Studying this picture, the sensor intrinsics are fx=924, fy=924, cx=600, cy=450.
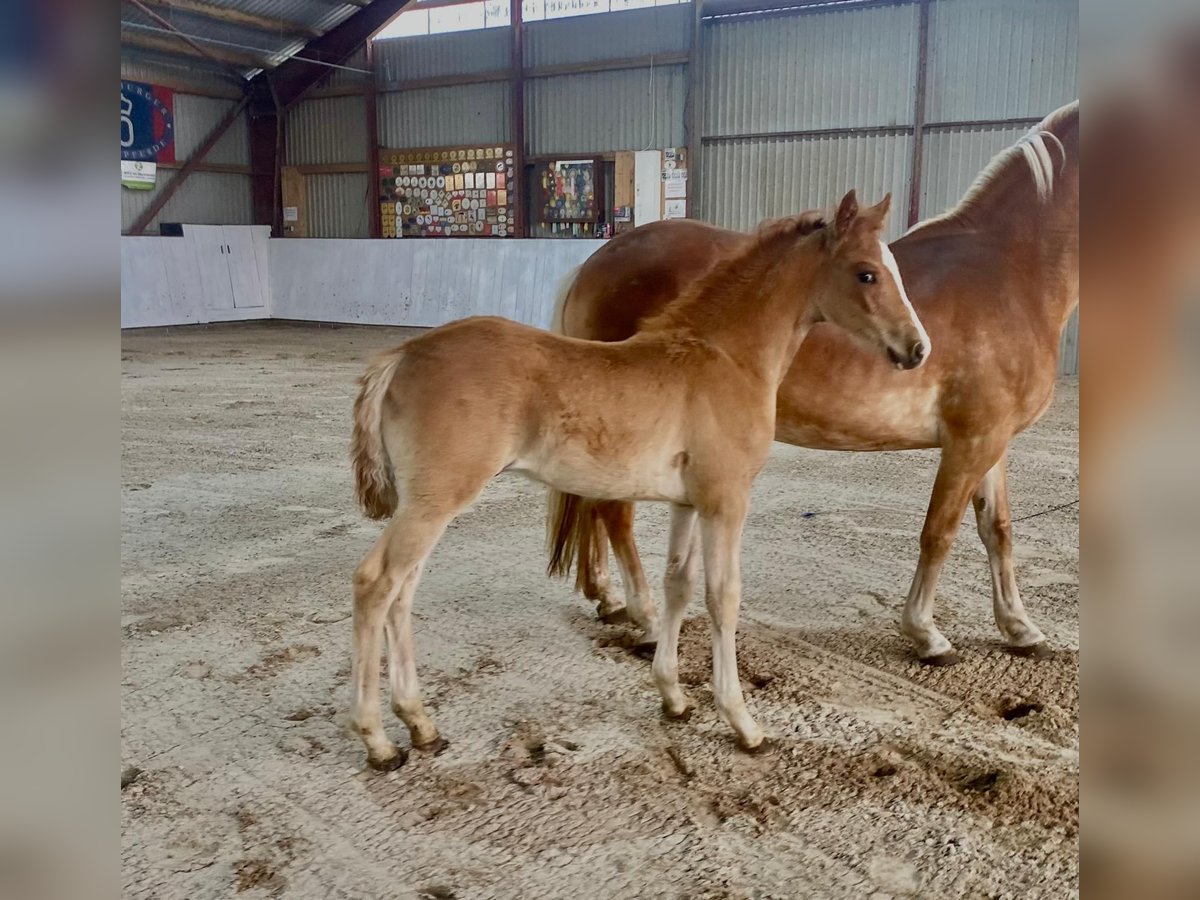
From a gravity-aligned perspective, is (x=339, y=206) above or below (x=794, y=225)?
above

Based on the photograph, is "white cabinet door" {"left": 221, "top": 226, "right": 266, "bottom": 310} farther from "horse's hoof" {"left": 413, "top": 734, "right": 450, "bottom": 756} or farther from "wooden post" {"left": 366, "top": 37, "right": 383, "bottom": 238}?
"horse's hoof" {"left": 413, "top": 734, "right": 450, "bottom": 756}

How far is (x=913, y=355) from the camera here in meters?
2.72

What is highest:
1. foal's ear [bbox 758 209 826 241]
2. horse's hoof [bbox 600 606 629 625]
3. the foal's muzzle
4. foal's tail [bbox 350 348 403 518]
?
foal's ear [bbox 758 209 826 241]

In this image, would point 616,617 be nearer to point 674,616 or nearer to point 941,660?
point 674,616

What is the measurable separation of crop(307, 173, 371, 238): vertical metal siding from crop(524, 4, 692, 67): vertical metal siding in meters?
4.05

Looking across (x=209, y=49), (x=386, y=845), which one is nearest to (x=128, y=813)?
(x=386, y=845)

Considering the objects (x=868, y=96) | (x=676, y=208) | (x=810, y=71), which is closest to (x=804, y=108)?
(x=810, y=71)

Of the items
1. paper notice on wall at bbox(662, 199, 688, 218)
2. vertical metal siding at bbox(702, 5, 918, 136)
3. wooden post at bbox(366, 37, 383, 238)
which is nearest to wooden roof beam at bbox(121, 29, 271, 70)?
wooden post at bbox(366, 37, 383, 238)

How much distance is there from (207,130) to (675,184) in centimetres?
941

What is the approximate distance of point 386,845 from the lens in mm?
2250

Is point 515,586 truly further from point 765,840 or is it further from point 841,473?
point 841,473

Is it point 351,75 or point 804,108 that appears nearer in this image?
point 804,108

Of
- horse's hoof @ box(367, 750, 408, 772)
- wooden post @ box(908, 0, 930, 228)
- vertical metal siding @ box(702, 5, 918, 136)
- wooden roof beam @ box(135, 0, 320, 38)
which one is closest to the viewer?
horse's hoof @ box(367, 750, 408, 772)

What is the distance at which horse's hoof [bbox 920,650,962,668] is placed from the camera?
3297 mm
